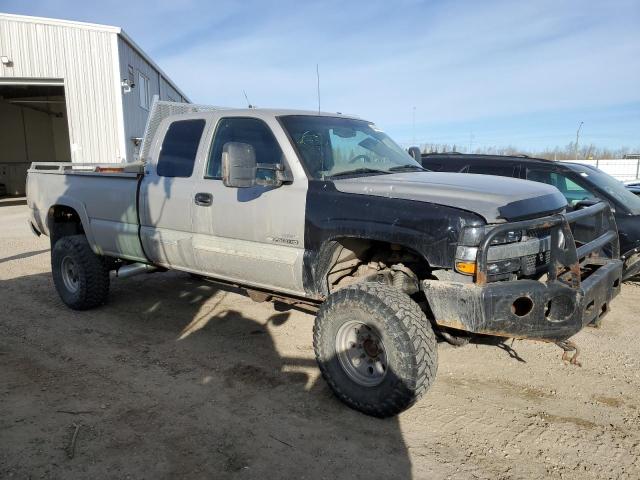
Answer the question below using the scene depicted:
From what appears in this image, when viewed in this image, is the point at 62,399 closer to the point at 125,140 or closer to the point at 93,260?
the point at 93,260

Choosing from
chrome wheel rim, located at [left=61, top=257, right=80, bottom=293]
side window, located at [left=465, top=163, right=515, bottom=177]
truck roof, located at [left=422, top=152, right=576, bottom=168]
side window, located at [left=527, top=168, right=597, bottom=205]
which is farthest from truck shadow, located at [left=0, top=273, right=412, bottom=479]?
side window, located at [left=527, top=168, right=597, bottom=205]

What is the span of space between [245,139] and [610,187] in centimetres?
509

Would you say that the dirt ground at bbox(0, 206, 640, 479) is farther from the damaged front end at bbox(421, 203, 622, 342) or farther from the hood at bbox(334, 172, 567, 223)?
the hood at bbox(334, 172, 567, 223)

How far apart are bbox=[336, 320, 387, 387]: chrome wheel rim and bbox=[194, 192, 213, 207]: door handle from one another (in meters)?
1.60

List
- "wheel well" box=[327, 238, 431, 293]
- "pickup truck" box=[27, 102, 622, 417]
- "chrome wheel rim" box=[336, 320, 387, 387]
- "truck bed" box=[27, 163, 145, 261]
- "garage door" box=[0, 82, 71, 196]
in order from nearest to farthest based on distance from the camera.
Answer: "pickup truck" box=[27, 102, 622, 417]
"chrome wheel rim" box=[336, 320, 387, 387]
"wheel well" box=[327, 238, 431, 293]
"truck bed" box=[27, 163, 145, 261]
"garage door" box=[0, 82, 71, 196]

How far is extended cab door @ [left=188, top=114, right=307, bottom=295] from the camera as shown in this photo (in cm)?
378

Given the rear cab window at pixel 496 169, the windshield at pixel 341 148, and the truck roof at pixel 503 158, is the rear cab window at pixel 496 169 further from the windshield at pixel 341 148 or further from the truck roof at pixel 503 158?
the windshield at pixel 341 148

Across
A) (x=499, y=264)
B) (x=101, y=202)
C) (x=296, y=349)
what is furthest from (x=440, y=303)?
(x=101, y=202)

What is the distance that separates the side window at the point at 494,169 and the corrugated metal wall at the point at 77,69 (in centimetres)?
1387

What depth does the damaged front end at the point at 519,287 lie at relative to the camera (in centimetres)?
294

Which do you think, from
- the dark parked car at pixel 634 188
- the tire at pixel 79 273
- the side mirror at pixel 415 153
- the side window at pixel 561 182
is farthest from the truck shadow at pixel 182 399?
the dark parked car at pixel 634 188

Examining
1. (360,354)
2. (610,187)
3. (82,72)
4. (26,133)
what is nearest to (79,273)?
(360,354)

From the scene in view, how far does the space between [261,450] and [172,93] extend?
93.3 ft

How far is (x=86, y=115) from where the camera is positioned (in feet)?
56.6
